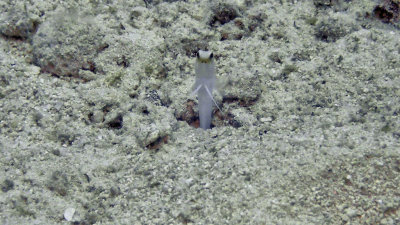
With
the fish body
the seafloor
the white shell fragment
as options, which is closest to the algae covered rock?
the seafloor

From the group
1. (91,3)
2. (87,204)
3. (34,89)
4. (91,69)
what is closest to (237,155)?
(87,204)

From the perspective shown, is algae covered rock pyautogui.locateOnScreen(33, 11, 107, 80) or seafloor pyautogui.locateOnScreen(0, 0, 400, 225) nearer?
seafloor pyautogui.locateOnScreen(0, 0, 400, 225)

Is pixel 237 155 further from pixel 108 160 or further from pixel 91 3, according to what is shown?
pixel 91 3

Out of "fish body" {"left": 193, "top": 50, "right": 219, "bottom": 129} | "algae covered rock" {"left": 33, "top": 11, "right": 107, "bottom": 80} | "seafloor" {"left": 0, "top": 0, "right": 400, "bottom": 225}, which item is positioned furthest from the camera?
"algae covered rock" {"left": 33, "top": 11, "right": 107, "bottom": 80}

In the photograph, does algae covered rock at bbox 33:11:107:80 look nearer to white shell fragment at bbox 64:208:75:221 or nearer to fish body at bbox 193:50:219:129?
fish body at bbox 193:50:219:129

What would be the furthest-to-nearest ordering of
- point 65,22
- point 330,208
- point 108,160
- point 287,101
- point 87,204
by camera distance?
point 65,22 → point 287,101 → point 108,160 → point 87,204 → point 330,208

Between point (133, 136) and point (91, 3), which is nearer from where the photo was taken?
point (133, 136)

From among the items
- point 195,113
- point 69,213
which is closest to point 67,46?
point 195,113

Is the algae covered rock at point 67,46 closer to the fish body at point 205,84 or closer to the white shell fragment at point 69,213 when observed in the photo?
the fish body at point 205,84
